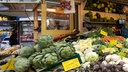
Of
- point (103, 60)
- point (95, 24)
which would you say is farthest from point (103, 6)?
point (103, 60)

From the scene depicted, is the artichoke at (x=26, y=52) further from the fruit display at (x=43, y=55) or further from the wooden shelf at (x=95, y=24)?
the wooden shelf at (x=95, y=24)

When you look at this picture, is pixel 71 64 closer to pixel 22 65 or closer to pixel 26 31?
pixel 22 65

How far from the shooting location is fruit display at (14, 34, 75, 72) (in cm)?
237

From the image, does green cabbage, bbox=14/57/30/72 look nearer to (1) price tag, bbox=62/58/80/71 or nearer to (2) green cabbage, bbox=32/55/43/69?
(2) green cabbage, bbox=32/55/43/69

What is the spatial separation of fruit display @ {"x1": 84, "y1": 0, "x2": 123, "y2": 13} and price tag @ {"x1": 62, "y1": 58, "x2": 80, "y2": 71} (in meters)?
3.35

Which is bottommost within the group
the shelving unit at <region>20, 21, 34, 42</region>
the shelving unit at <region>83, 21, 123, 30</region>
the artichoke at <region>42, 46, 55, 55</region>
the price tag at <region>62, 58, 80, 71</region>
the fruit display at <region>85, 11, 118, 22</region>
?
the shelving unit at <region>20, 21, 34, 42</region>

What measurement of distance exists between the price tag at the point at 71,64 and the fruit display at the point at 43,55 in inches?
2.3

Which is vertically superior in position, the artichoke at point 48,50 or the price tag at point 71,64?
the artichoke at point 48,50

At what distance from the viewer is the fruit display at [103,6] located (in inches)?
226

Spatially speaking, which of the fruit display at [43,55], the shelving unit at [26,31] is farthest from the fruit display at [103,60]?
the shelving unit at [26,31]

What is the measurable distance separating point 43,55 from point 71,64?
0.31 m

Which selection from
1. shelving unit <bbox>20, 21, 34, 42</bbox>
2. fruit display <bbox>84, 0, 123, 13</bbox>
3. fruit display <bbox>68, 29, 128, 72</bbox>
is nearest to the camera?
fruit display <bbox>68, 29, 128, 72</bbox>

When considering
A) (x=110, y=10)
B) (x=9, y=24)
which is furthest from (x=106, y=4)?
(x=9, y=24)

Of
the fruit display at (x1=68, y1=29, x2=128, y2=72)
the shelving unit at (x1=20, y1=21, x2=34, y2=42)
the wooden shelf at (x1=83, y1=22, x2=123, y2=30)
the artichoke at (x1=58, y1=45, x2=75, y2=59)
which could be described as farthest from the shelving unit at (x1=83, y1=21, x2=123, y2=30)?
the shelving unit at (x1=20, y1=21, x2=34, y2=42)
